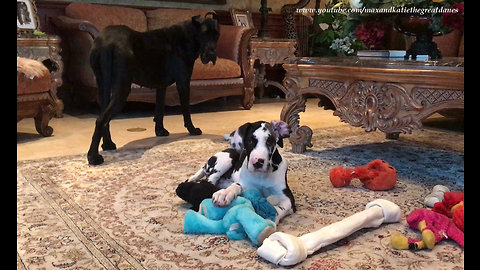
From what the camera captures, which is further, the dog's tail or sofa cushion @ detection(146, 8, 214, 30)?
sofa cushion @ detection(146, 8, 214, 30)

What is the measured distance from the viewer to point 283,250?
59.1 inches

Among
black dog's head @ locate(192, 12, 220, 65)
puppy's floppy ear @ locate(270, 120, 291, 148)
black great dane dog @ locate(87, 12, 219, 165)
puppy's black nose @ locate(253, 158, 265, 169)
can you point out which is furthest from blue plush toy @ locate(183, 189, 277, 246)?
black dog's head @ locate(192, 12, 220, 65)

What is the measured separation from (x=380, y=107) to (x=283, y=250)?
56.7 inches

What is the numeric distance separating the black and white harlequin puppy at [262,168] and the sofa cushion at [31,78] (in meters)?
2.04

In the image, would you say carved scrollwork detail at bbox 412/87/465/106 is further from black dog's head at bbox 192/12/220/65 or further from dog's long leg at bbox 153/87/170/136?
dog's long leg at bbox 153/87/170/136

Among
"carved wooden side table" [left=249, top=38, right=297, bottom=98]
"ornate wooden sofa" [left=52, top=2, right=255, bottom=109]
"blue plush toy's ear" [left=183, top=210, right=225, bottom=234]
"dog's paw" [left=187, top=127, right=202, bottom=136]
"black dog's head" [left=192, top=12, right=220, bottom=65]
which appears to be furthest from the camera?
"carved wooden side table" [left=249, top=38, right=297, bottom=98]

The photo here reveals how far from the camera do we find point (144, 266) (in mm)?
1498

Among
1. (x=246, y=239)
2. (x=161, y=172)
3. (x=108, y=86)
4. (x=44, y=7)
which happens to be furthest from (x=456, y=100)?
(x=44, y=7)

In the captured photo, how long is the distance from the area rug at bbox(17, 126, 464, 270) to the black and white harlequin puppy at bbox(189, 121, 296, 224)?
0.34 feet

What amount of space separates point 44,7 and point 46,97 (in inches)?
70.2

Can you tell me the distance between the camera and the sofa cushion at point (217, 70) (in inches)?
188

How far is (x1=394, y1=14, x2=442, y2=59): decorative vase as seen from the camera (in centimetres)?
308

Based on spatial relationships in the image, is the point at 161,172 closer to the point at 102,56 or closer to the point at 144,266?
the point at 102,56
